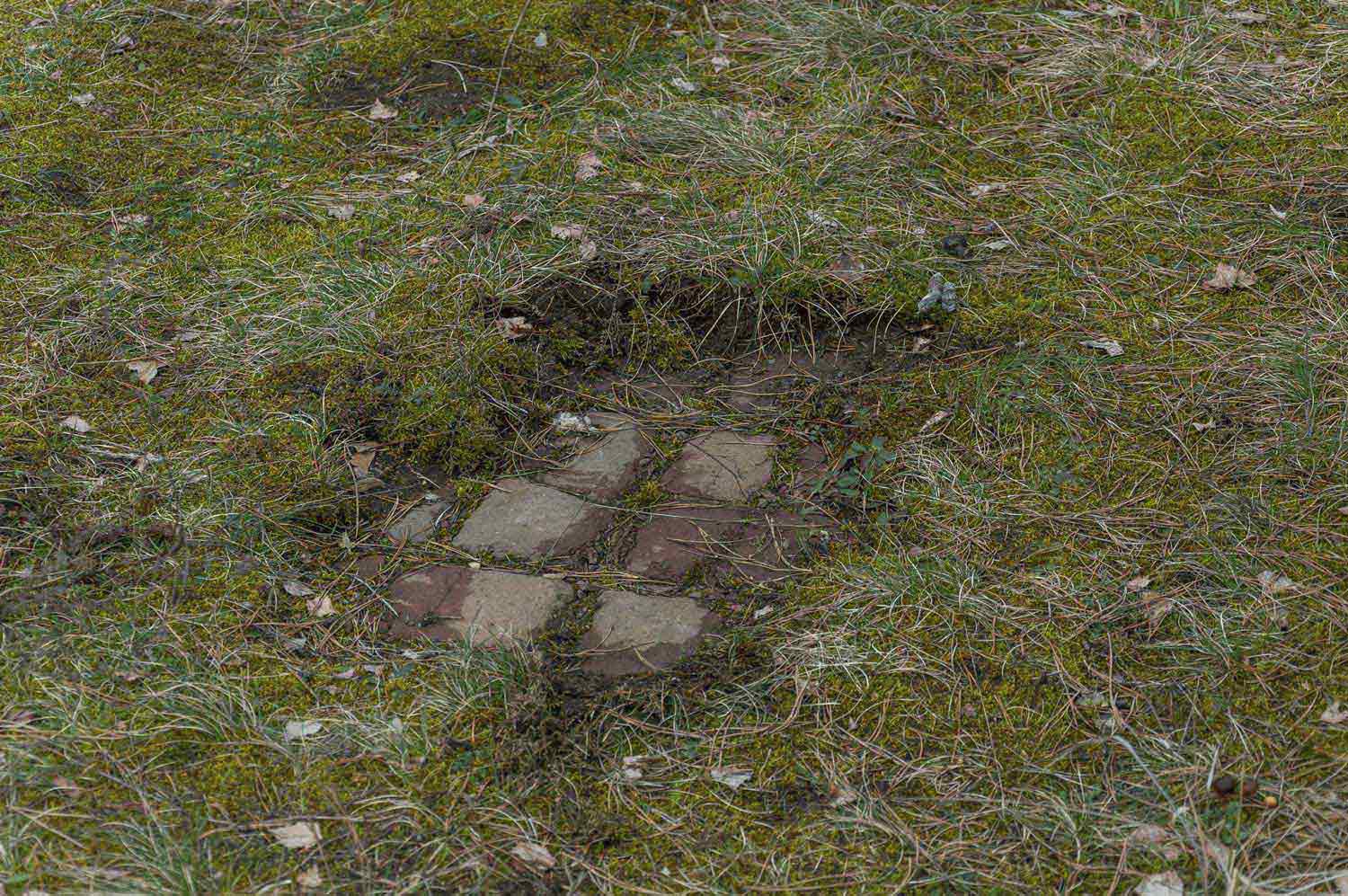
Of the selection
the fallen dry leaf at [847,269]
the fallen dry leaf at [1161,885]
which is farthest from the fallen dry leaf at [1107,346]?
the fallen dry leaf at [1161,885]

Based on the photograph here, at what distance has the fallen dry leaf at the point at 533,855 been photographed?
252 centimetres

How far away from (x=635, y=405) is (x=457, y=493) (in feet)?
2.22

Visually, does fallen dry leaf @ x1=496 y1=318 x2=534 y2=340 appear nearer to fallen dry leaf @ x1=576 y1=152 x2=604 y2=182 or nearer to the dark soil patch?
fallen dry leaf @ x1=576 y1=152 x2=604 y2=182

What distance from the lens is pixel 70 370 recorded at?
3.86 meters

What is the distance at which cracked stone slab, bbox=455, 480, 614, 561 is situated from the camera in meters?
3.34

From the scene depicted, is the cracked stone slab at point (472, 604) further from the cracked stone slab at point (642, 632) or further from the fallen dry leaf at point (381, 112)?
the fallen dry leaf at point (381, 112)

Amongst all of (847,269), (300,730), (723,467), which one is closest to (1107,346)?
(847,269)

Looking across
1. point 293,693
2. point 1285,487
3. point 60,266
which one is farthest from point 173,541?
point 1285,487

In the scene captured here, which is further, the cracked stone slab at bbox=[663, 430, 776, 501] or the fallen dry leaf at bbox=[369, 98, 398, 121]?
the fallen dry leaf at bbox=[369, 98, 398, 121]

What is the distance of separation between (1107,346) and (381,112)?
10.5ft

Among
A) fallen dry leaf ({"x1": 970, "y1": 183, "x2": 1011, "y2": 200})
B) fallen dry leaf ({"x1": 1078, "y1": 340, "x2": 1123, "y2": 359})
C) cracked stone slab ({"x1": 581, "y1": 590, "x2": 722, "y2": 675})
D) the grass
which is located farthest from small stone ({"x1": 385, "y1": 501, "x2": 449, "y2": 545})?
fallen dry leaf ({"x1": 970, "y1": 183, "x2": 1011, "y2": 200})

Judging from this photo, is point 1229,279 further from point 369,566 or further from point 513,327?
point 369,566

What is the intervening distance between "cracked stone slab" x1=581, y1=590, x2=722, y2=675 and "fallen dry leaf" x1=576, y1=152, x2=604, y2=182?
2033 mm

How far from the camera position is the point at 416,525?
3.42 meters
